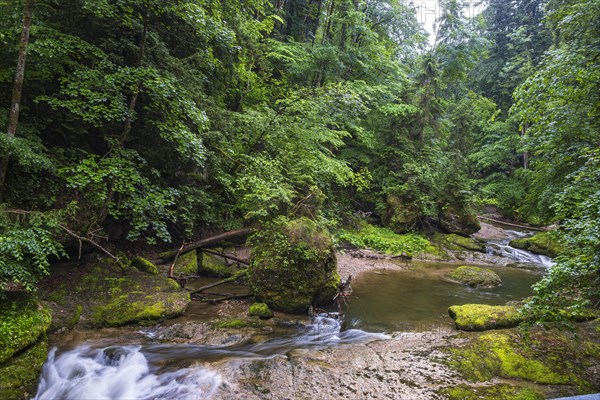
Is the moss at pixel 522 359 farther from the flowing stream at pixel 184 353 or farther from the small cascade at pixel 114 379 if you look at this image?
the small cascade at pixel 114 379

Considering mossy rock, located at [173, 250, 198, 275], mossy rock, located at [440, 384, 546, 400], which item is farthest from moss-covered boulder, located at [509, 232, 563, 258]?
mossy rock, located at [173, 250, 198, 275]

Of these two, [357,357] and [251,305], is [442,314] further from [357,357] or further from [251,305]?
[251,305]

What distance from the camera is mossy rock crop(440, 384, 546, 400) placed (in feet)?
14.3

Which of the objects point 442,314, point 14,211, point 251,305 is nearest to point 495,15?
point 442,314

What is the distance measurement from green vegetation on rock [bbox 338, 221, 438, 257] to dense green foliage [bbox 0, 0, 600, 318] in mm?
159

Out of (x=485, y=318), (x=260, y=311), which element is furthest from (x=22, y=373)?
(x=485, y=318)

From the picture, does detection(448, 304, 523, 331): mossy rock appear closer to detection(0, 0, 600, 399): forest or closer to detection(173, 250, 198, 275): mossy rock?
detection(0, 0, 600, 399): forest

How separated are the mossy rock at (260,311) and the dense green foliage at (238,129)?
227 cm

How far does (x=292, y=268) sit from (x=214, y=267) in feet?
10.4

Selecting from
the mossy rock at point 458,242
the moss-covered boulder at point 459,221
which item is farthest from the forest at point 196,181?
the moss-covered boulder at point 459,221

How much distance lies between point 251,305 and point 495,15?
47022 mm

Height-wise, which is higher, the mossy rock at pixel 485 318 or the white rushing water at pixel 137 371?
the mossy rock at pixel 485 318

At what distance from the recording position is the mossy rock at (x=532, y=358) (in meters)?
4.87

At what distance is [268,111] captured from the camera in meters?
10.8
